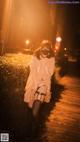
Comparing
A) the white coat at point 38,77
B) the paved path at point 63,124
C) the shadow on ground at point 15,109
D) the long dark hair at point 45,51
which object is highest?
the long dark hair at point 45,51

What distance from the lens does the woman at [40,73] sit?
6824mm

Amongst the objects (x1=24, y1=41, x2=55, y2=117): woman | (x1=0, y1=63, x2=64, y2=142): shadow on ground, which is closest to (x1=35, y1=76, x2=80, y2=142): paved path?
(x1=0, y1=63, x2=64, y2=142): shadow on ground

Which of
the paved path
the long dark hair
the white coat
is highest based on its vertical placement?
the long dark hair

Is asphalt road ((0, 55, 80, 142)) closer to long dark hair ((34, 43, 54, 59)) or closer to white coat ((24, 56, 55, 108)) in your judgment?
white coat ((24, 56, 55, 108))

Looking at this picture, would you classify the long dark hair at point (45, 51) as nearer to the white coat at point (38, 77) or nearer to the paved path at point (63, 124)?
the white coat at point (38, 77)

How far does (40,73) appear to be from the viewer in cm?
682

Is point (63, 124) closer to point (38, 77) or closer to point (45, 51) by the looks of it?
point (38, 77)

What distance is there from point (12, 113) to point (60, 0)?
1092 inches

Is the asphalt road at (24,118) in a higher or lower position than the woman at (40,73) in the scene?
lower

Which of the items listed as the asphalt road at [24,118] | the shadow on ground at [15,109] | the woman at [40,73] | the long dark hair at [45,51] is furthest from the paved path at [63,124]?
the long dark hair at [45,51]

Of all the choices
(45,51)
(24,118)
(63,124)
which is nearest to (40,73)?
(45,51)

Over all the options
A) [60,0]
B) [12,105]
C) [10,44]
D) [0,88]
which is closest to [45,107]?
[12,105]

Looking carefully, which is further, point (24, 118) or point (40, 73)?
point (24, 118)

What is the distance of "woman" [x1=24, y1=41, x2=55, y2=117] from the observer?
22.4 feet
